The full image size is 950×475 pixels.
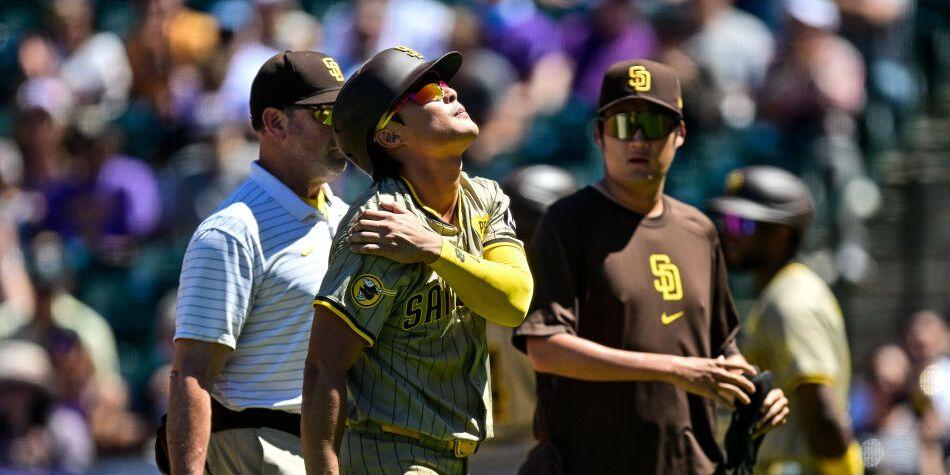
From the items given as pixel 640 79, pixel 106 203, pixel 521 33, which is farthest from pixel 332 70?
pixel 521 33

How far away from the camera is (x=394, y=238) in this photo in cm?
400

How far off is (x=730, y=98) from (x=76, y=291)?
4739 mm

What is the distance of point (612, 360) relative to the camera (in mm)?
5156

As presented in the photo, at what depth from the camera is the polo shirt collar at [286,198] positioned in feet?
16.3

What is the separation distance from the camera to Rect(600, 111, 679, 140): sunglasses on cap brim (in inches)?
214

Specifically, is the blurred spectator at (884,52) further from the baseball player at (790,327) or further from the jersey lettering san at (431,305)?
the jersey lettering san at (431,305)

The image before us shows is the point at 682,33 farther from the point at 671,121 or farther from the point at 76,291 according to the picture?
the point at 671,121

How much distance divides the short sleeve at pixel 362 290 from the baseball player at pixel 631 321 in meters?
1.27

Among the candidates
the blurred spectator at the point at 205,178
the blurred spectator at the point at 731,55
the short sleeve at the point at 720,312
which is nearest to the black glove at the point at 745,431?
the short sleeve at the point at 720,312

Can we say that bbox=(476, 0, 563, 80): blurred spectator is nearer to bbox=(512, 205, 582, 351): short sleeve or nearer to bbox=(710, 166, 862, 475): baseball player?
bbox=(710, 166, 862, 475): baseball player

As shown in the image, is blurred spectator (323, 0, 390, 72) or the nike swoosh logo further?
blurred spectator (323, 0, 390, 72)

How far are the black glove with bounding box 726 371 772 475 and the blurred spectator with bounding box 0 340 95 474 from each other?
5.54 m

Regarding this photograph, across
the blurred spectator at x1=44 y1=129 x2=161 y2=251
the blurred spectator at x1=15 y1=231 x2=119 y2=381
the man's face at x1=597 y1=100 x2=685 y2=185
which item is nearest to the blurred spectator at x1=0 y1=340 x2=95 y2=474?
the blurred spectator at x1=15 y1=231 x2=119 y2=381

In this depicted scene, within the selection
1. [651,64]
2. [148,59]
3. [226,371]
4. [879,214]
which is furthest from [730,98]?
[226,371]
